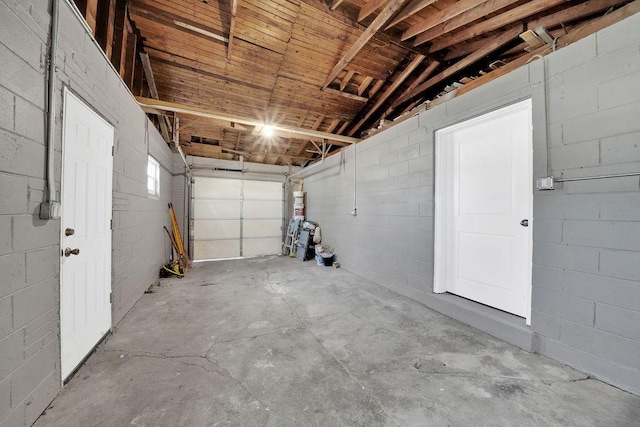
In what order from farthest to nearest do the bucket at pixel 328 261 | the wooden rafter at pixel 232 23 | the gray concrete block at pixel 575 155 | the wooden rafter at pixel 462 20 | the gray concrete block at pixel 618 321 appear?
the bucket at pixel 328 261 < the wooden rafter at pixel 232 23 < the wooden rafter at pixel 462 20 < the gray concrete block at pixel 575 155 < the gray concrete block at pixel 618 321

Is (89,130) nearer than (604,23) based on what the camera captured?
No

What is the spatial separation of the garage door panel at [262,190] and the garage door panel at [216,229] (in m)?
0.94

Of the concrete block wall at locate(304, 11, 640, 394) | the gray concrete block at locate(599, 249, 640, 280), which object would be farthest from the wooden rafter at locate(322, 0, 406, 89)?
the gray concrete block at locate(599, 249, 640, 280)

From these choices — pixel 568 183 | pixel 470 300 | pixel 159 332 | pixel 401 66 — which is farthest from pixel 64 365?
pixel 401 66

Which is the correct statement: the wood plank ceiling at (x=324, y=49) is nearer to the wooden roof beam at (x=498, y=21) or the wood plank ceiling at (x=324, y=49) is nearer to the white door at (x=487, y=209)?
the wooden roof beam at (x=498, y=21)

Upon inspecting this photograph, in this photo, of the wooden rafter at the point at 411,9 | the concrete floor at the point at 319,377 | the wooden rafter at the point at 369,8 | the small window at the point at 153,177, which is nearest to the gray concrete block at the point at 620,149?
the concrete floor at the point at 319,377

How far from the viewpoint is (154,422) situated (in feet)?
4.48

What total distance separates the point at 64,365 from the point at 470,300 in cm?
383

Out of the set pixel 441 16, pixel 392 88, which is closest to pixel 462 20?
pixel 441 16

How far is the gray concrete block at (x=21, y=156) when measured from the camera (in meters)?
1.20

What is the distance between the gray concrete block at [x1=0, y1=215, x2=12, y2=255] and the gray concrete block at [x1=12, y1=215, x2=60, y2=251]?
0.12ft

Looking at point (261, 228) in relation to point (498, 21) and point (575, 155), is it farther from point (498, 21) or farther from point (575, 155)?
point (575, 155)

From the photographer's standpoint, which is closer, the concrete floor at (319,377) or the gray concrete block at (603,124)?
the concrete floor at (319,377)

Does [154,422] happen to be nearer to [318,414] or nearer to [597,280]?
[318,414]
